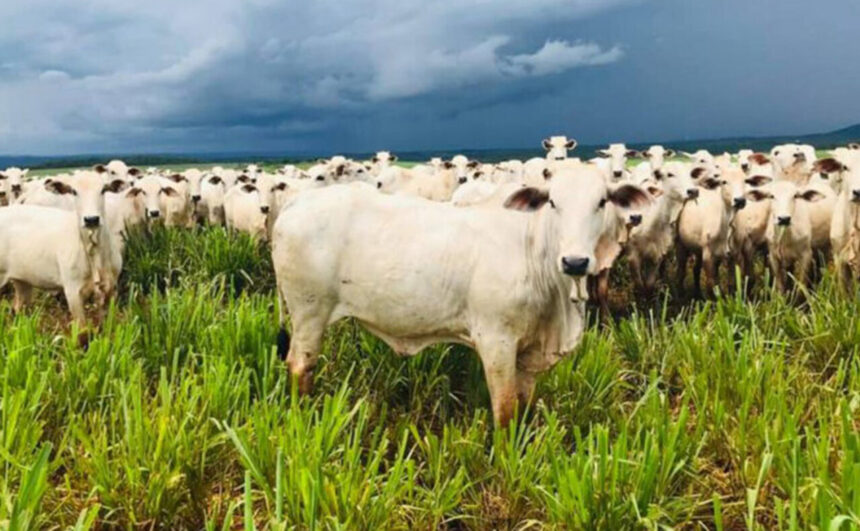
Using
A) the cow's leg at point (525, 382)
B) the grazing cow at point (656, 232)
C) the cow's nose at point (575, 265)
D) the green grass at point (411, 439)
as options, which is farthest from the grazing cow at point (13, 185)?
the cow's nose at point (575, 265)

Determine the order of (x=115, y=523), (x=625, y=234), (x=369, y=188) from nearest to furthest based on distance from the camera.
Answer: (x=115, y=523) → (x=369, y=188) → (x=625, y=234)

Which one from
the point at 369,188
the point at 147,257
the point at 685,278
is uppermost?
the point at 369,188

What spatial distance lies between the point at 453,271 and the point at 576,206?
0.90m

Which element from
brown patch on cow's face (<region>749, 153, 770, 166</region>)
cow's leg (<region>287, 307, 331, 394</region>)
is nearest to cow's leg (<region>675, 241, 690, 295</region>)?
brown patch on cow's face (<region>749, 153, 770, 166</region>)

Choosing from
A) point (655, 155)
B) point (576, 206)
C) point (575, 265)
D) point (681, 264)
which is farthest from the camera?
point (655, 155)

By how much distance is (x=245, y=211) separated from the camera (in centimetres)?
1520

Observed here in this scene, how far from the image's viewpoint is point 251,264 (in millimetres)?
10375

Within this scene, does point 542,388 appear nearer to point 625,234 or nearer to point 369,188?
point 369,188

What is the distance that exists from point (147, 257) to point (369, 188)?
21.4 feet

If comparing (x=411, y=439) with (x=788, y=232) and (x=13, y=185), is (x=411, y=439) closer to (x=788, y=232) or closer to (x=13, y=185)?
(x=788, y=232)

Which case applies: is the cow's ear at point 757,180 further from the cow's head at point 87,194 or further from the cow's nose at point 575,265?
the cow's head at point 87,194

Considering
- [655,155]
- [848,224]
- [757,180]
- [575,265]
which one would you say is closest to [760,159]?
[655,155]

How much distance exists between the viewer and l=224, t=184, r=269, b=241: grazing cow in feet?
47.7

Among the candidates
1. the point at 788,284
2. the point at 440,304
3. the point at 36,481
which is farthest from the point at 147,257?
the point at 788,284
